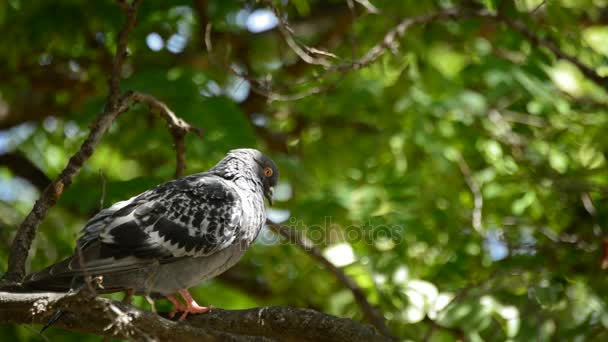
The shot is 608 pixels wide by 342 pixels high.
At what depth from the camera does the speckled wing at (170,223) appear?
14.4ft

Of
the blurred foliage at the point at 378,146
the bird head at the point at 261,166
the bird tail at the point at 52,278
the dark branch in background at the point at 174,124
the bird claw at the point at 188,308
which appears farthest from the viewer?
the blurred foliage at the point at 378,146

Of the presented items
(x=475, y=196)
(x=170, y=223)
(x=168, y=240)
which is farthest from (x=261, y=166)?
(x=475, y=196)

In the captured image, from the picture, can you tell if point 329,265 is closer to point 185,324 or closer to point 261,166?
point 261,166

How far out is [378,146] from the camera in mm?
8203

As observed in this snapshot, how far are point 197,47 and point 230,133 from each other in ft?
9.47

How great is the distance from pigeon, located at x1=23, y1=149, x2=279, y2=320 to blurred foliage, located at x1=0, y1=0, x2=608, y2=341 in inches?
24.1

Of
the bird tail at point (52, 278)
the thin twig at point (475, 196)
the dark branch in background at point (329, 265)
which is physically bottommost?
the thin twig at point (475, 196)

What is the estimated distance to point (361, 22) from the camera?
7.83 meters

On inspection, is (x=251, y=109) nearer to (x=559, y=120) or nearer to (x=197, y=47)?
(x=197, y=47)

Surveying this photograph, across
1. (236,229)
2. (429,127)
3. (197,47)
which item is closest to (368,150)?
(429,127)

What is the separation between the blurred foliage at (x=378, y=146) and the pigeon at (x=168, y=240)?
61 centimetres

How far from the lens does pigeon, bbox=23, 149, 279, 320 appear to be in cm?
429

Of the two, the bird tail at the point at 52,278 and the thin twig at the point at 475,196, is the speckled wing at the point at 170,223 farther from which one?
the thin twig at the point at 475,196

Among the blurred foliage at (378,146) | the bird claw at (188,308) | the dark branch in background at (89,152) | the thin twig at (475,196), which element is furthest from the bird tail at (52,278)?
the thin twig at (475,196)
